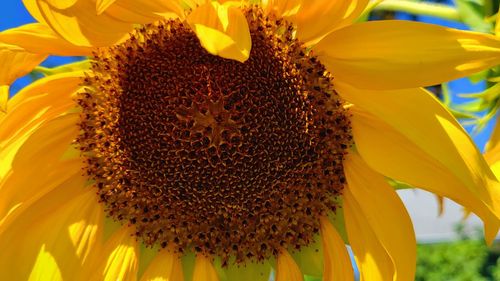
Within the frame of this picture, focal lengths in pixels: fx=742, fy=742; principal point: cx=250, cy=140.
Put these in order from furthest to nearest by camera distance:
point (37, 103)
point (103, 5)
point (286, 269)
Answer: point (286, 269), point (37, 103), point (103, 5)

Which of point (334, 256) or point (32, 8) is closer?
point (32, 8)

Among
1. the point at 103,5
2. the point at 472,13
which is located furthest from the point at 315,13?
the point at 472,13

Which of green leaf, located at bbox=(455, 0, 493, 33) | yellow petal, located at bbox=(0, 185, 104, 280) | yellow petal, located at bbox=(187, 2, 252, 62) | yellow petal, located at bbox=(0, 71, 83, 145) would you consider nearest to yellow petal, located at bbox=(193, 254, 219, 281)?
yellow petal, located at bbox=(0, 185, 104, 280)

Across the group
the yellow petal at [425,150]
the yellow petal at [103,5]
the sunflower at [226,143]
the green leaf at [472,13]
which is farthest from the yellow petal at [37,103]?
the green leaf at [472,13]

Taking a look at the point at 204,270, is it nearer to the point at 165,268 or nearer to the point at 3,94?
the point at 165,268

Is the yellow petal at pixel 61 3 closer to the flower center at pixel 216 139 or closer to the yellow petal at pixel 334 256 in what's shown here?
the flower center at pixel 216 139

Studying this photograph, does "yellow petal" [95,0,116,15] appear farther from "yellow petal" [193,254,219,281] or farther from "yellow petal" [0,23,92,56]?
"yellow petal" [193,254,219,281]
